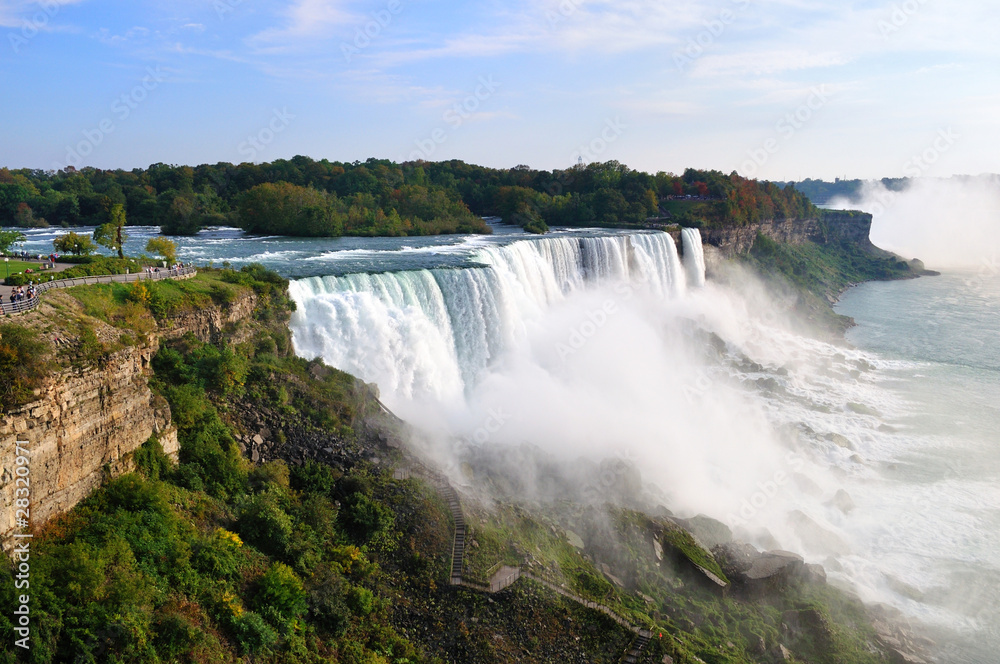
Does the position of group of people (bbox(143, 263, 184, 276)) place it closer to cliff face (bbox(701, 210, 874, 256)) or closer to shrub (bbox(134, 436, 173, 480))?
shrub (bbox(134, 436, 173, 480))

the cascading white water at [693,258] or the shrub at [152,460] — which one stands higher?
the cascading white water at [693,258]

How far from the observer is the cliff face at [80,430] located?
922 cm

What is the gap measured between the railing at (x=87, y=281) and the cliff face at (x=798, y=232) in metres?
38.0

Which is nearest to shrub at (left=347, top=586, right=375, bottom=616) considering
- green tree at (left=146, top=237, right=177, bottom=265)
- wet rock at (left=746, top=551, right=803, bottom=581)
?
wet rock at (left=746, top=551, right=803, bottom=581)

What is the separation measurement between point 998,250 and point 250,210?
260ft

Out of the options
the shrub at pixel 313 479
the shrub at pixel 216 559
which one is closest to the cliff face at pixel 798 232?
the shrub at pixel 313 479

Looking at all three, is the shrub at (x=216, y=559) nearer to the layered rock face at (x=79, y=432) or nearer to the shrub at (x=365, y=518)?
the layered rock face at (x=79, y=432)

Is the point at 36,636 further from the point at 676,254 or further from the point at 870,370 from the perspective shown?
the point at 676,254

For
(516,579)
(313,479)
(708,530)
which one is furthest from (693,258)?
(313,479)

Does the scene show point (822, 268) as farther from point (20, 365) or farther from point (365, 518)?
point (20, 365)

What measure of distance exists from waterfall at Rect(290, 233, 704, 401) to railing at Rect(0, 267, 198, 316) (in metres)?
3.13

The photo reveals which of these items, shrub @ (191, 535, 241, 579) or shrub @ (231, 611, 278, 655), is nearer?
shrub @ (231, 611, 278, 655)

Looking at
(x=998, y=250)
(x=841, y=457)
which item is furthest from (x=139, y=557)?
(x=998, y=250)

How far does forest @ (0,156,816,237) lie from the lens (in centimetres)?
4022
